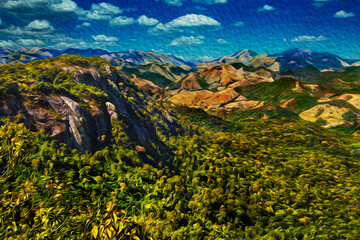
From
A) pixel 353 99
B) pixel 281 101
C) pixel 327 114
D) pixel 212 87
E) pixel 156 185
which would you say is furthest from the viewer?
pixel 212 87

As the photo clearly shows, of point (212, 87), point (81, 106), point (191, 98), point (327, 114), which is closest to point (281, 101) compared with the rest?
point (327, 114)

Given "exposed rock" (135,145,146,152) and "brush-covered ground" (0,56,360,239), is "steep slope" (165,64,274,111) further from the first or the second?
"exposed rock" (135,145,146,152)

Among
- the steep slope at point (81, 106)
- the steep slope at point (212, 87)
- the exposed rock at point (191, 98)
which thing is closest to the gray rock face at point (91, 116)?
the steep slope at point (81, 106)

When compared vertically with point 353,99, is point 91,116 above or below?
above

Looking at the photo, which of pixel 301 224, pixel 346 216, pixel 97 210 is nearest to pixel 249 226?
pixel 301 224

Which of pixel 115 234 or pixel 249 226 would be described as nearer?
pixel 115 234

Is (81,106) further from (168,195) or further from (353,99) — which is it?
(353,99)

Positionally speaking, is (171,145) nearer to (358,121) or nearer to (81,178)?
(81,178)
